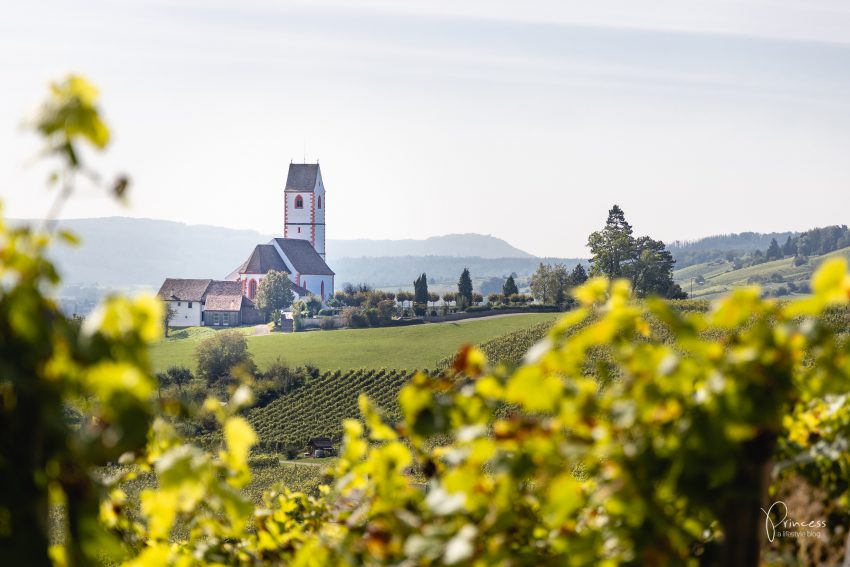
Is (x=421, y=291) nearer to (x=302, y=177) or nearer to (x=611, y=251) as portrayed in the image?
(x=611, y=251)

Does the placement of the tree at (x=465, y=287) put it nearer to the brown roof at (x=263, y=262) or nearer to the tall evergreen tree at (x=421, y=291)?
the tall evergreen tree at (x=421, y=291)

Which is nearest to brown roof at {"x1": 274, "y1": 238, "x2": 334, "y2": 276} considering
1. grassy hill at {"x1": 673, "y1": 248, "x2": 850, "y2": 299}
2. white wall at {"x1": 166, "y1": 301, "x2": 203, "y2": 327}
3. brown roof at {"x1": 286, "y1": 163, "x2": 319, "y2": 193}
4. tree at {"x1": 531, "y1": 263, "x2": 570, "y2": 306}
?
brown roof at {"x1": 286, "y1": 163, "x2": 319, "y2": 193}

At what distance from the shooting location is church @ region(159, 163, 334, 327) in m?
85.9

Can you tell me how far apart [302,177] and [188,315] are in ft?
63.3

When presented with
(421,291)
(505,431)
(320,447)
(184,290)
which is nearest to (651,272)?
(421,291)

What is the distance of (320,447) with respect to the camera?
37375 millimetres

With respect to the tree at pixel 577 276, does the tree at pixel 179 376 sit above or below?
below

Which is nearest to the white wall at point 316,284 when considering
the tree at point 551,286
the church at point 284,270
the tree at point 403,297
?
the church at point 284,270

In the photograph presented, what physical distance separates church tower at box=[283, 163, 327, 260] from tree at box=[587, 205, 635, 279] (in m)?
32.1

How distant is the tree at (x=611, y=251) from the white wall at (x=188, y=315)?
35.6m

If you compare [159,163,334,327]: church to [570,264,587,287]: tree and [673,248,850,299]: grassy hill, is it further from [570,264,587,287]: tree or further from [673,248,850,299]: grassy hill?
[673,248,850,299]: grassy hill

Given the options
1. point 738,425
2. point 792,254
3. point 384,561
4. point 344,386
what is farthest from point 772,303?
point 792,254

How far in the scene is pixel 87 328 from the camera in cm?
135

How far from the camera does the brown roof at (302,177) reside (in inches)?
3770
